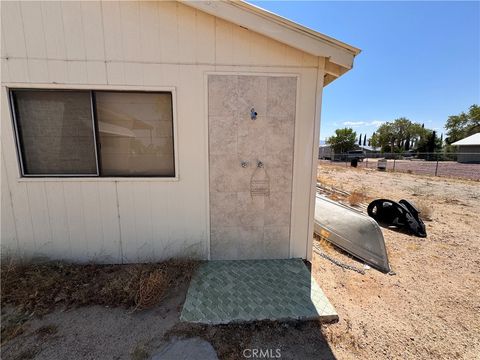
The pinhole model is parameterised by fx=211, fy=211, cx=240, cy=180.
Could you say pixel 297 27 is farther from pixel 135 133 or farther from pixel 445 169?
pixel 445 169

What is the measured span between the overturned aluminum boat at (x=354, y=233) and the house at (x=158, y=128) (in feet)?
3.40

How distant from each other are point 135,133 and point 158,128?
312 millimetres

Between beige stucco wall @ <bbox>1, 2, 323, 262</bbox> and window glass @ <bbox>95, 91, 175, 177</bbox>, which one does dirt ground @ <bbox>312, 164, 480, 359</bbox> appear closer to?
beige stucco wall @ <bbox>1, 2, 323, 262</bbox>

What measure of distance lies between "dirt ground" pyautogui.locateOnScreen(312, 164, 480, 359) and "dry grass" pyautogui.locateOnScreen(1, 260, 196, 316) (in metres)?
1.87

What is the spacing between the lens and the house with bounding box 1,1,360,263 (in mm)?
2605

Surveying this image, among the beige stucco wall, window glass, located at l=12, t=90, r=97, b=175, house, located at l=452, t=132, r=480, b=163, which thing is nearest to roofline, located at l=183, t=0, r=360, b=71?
the beige stucco wall

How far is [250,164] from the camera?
299cm

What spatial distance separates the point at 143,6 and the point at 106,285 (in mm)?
3413

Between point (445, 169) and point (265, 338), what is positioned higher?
point (445, 169)

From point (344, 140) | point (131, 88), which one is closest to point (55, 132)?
point (131, 88)

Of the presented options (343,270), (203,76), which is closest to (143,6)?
(203,76)

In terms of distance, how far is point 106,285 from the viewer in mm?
2488

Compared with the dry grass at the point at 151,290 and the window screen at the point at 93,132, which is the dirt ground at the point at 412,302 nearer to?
the dry grass at the point at 151,290

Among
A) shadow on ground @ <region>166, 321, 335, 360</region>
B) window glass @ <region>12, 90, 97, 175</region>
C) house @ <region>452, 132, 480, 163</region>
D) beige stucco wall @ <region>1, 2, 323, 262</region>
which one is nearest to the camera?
shadow on ground @ <region>166, 321, 335, 360</region>
